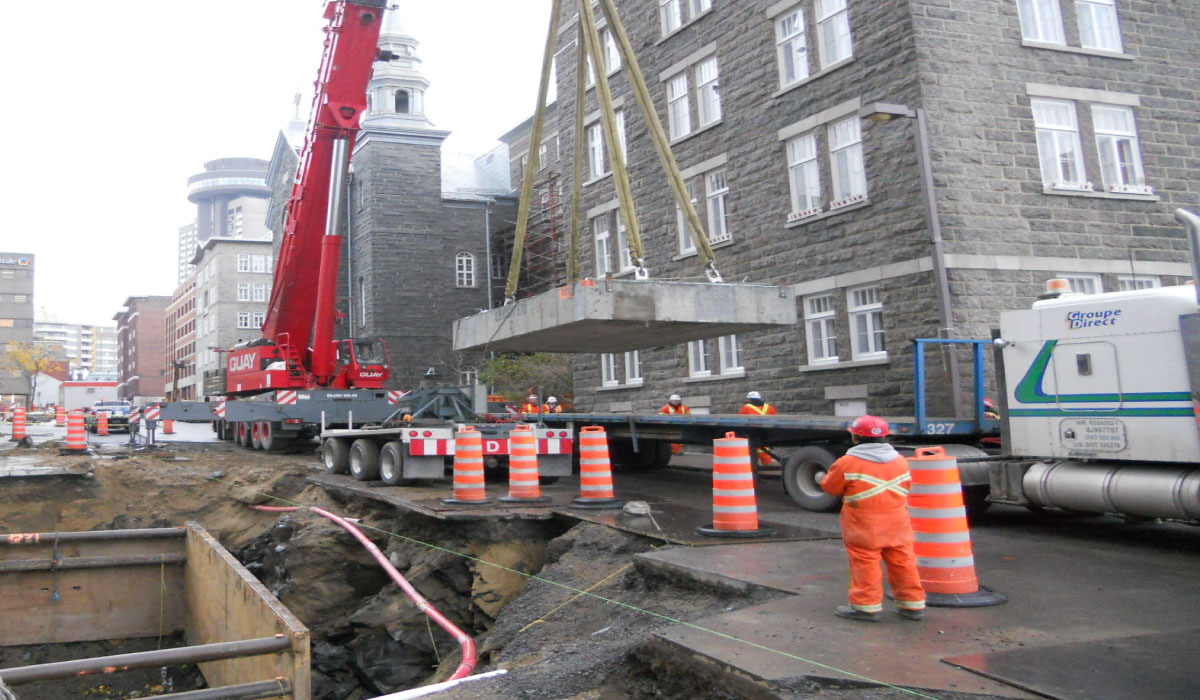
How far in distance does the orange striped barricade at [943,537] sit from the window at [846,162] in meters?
11.3

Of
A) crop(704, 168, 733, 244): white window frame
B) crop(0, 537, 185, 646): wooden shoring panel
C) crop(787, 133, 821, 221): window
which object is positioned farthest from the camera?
crop(704, 168, 733, 244): white window frame

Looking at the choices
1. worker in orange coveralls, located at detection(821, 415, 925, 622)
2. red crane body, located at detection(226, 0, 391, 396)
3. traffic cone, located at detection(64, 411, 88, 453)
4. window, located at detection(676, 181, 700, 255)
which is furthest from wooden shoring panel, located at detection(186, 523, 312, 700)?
window, located at detection(676, 181, 700, 255)

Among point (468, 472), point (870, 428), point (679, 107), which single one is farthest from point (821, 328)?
point (870, 428)

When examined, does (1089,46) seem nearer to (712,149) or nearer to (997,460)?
(712,149)

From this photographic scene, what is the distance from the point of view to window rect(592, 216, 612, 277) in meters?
24.4

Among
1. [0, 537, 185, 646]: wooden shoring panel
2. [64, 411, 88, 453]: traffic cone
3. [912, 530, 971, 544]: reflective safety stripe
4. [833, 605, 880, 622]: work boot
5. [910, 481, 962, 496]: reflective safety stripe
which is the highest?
[64, 411, 88, 453]: traffic cone

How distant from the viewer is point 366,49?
18.6 m

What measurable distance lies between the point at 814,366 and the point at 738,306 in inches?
285

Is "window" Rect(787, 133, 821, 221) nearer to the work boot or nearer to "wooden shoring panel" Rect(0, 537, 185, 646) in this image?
"wooden shoring panel" Rect(0, 537, 185, 646)

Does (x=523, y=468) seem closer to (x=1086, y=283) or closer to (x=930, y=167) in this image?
(x=930, y=167)

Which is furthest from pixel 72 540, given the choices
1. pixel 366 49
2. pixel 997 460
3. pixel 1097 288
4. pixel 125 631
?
pixel 1097 288

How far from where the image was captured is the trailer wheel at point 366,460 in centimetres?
1373

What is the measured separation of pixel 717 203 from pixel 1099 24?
8199 mm

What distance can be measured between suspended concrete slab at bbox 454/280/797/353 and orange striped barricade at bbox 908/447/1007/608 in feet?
15.2
